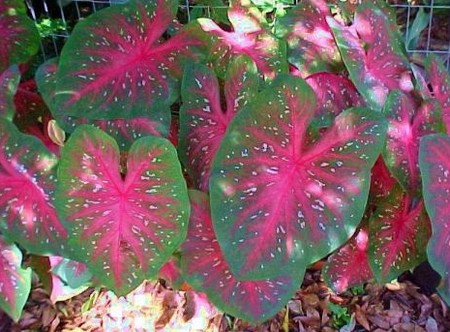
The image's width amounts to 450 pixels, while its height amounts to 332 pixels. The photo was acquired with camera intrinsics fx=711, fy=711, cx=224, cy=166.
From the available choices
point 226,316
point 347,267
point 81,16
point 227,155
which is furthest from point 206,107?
point 81,16

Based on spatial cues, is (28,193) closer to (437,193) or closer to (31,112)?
(31,112)

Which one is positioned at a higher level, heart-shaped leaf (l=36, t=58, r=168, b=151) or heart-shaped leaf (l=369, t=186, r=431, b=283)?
heart-shaped leaf (l=36, t=58, r=168, b=151)

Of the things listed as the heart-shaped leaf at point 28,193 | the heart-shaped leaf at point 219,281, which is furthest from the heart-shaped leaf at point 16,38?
the heart-shaped leaf at point 219,281

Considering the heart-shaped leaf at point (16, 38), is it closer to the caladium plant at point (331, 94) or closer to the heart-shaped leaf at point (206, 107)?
the heart-shaped leaf at point (206, 107)

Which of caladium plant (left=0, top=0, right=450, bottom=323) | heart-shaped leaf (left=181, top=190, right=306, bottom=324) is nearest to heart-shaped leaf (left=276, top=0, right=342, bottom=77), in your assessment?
caladium plant (left=0, top=0, right=450, bottom=323)

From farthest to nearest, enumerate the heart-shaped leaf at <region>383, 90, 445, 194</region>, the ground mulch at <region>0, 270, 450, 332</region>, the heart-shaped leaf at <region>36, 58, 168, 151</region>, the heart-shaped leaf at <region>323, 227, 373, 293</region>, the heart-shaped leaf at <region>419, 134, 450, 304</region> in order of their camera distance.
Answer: the ground mulch at <region>0, 270, 450, 332</region> < the heart-shaped leaf at <region>323, 227, 373, 293</region> < the heart-shaped leaf at <region>36, 58, 168, 151</region> < the heart-shaped leaf at <region>383, 90, 445, 194</region> < the heart-shaped leaf at <region>419, 134, 450, 304</region>

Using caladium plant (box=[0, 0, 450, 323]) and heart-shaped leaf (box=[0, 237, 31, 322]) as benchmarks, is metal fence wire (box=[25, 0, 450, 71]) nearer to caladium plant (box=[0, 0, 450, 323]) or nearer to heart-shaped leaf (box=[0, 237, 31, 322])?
caladium plant (box=[0, 0, 450, 323])
